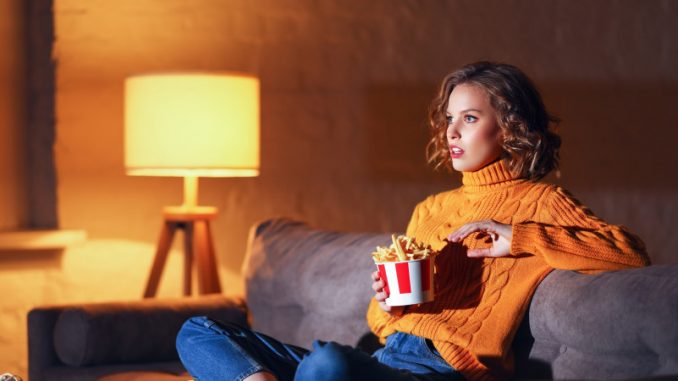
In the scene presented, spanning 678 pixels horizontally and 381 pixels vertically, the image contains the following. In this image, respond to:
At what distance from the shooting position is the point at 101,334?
2.74 meters

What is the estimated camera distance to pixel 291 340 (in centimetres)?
292

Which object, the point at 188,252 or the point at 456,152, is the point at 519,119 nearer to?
the point at 456,152

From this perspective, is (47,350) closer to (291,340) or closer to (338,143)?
(291,340)

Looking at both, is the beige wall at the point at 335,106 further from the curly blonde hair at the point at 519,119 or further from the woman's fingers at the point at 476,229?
the woman's fingers at the point at 476,229

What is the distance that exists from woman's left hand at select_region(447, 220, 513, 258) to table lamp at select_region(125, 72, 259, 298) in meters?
1.39

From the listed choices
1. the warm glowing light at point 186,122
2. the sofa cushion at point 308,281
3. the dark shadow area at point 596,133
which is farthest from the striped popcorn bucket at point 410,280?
the dark shadow area at point 596,133

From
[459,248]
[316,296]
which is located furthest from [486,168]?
[316,296]

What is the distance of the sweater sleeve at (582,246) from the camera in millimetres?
1933

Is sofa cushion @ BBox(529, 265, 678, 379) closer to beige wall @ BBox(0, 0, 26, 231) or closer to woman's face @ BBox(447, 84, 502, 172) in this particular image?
woman's face @ BBox(447, 84, 502, 172)

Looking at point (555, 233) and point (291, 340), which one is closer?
point (555, 233)

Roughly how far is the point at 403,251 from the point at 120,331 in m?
1.12

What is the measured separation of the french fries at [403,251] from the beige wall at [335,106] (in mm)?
1989

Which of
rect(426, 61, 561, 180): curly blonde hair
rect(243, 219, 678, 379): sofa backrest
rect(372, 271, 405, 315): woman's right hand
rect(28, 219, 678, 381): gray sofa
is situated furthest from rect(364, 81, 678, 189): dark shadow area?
rect(372, 271, 405, 315): woman's right hand

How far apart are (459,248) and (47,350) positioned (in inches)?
48.4
